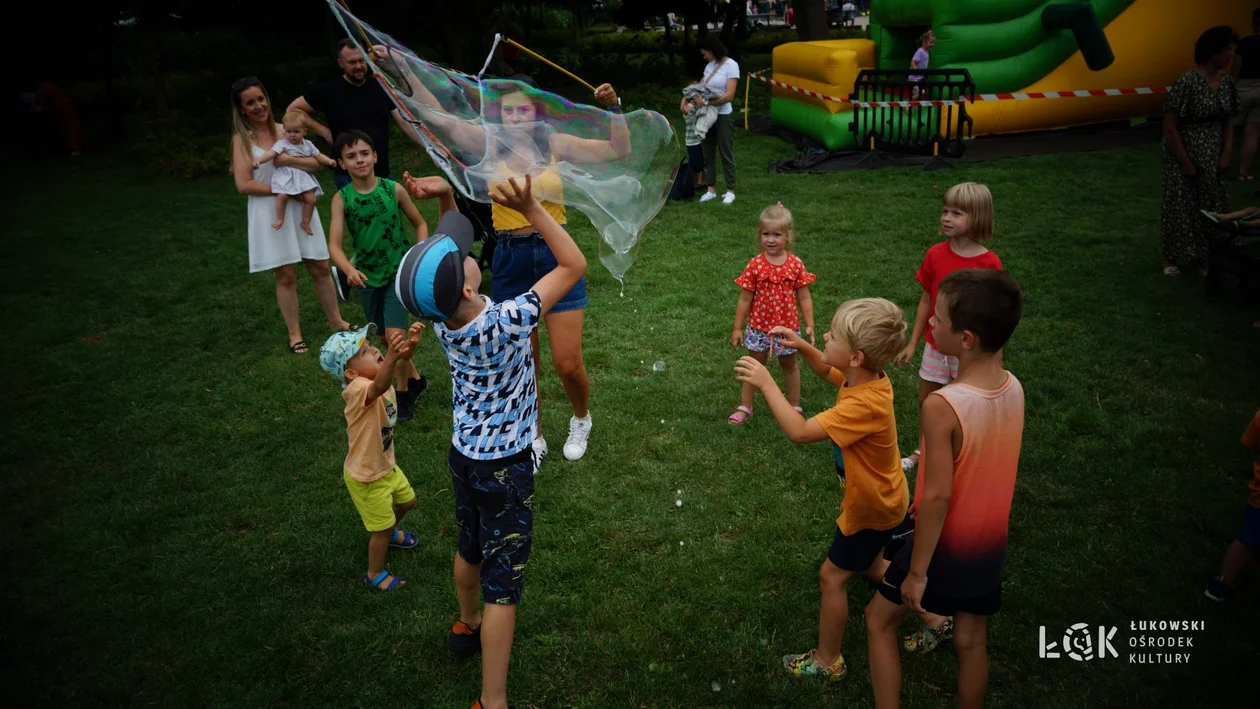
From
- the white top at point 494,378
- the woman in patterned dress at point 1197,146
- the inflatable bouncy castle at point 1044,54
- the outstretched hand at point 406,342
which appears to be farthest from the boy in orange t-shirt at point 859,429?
the inflatable bouncy castle at point 1044,54

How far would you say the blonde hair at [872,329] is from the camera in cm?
317

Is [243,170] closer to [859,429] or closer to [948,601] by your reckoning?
[859,429]

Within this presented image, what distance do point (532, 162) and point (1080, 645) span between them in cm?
334

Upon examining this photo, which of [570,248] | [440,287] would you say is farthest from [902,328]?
[440,287]

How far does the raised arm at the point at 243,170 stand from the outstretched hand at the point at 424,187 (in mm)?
2445

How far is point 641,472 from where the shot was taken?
5152mm

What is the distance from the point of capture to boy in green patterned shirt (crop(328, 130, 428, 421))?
5.56 m

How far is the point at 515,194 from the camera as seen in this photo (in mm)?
2932

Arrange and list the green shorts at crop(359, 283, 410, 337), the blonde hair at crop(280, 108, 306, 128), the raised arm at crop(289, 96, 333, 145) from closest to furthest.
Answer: the green shorts at crop(359, 283, 410, 337)
the blonde hair at crop(280, 108, 306, 128)
the raised arm at crop(289, 96, 333, 145)

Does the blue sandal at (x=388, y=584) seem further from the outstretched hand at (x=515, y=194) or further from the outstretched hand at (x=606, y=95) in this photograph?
the outstretched hand at (x=606, y=95)

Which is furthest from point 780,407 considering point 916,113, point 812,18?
point 812,18

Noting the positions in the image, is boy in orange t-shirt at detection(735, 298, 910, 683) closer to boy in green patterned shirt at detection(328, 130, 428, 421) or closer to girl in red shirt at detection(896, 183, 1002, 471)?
girl in red shirt at detection(896, 183, 1002, 471)

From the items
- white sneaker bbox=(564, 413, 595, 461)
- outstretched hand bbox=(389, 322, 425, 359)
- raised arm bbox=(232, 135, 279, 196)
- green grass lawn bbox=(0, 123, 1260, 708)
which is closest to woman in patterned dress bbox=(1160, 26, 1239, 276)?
green grass lawn bbox=(0, 123, 1260, 708)

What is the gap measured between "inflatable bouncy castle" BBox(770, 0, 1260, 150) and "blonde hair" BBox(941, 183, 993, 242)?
9.27 m
